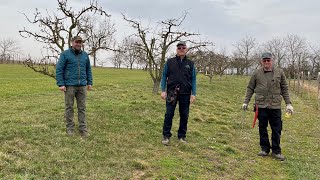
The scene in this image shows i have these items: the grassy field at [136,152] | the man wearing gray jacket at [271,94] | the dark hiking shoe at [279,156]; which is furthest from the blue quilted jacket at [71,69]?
the dark hiking shoe at [279,156]

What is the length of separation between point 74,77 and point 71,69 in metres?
0.17

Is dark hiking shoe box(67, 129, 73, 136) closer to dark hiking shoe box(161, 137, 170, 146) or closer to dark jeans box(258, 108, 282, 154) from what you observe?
dark hiking shoe box(161, 137, 170, 146)

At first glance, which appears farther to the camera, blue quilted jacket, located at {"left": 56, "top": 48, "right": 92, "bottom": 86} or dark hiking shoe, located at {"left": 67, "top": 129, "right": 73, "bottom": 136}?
dark hiking shoe, located at {"left": 67, "top": 129, "right": 73, "bottom": 136}

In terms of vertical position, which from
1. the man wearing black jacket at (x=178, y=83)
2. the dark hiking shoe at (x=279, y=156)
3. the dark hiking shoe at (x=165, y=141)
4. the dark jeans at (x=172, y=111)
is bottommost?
the dark hiking shoe at (x=279, y=156)

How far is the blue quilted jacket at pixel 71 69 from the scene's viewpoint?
671 cm

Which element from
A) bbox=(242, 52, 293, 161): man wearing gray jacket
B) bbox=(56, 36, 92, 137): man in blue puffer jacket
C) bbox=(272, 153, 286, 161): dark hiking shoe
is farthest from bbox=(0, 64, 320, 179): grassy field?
bbox=(242, 52, 293, 161): man wearing gray jacket

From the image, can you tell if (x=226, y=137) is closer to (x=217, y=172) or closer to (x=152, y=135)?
(x=152, y=135)

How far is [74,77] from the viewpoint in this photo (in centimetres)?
684

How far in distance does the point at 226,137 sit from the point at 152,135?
2.05 metres

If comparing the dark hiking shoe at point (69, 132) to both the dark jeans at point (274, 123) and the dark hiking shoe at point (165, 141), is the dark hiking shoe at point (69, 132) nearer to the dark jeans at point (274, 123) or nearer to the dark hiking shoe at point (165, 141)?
the dark hiking shoe at point (165, 141)

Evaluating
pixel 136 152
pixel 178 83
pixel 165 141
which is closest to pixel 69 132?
pixel 136 152

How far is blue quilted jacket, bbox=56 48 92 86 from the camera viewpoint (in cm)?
671

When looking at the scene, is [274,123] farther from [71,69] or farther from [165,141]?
[71,69]

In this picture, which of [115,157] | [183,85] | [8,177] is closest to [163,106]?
[183,85]
